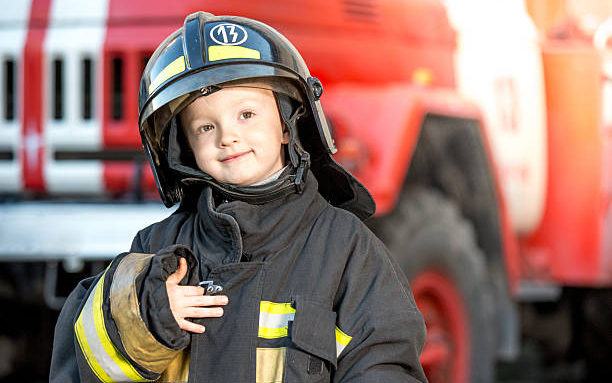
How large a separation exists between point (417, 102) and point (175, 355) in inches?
83.8

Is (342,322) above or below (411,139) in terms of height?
below

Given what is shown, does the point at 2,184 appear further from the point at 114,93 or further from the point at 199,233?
the point at 199,233

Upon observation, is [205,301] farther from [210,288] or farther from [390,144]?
[390,144]

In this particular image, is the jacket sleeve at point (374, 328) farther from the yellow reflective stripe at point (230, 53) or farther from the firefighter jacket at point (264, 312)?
the yellow reflective stripe at point (230, 53)

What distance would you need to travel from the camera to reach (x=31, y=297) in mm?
A: 4188

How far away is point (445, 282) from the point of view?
4.26 m

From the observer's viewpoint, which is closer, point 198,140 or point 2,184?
point 198,140

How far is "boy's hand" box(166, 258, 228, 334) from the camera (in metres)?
2.12

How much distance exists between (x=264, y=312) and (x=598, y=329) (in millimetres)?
4746

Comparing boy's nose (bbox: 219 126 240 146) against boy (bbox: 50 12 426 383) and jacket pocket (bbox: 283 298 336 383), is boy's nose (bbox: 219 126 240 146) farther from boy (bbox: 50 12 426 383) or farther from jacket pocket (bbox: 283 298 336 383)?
jacket pocket (bbox: 283 298 336 383)

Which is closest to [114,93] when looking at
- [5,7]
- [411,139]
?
[5,7]

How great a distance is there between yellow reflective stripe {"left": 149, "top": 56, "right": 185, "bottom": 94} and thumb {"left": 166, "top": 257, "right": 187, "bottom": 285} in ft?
1.48

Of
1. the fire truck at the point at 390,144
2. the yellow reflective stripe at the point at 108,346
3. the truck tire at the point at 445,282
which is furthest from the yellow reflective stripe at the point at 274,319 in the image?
the truck tire at the point at 445,282

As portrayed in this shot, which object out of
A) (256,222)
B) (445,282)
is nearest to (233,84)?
(256,222)
